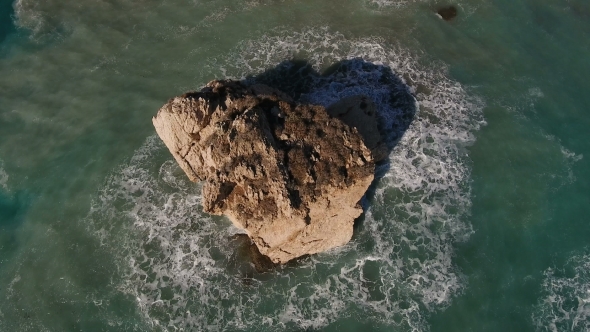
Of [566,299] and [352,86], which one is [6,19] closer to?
[352,86]

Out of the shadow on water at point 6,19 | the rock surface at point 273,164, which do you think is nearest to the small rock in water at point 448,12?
the rock surface at point 273,164

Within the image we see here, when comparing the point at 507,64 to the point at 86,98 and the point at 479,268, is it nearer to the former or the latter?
the point at 479,268

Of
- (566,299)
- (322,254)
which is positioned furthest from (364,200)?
(566,299)

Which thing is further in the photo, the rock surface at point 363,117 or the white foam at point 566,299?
the rock surface at point 363,117

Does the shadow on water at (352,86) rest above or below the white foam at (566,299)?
above

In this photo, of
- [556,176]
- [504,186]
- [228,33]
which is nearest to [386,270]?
[504,186]

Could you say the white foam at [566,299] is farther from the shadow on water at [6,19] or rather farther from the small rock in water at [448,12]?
the shadow on water at [6,19]

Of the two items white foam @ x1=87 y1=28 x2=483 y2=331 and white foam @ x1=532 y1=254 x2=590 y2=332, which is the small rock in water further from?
white foam @ x1=532 y1=254 x2=590 y2=332
